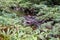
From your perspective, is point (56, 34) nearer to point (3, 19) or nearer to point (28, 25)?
point (28, 25)

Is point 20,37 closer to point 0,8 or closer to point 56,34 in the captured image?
point 56,34

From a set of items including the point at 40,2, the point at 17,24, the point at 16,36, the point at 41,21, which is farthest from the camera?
the point at 40,2

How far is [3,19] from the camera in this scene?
18.4ft

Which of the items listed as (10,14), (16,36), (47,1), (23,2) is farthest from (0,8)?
(16,36)

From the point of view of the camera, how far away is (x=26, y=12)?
7.11 m

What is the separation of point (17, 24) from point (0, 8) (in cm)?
146

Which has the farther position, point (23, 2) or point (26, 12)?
point (23, 2)

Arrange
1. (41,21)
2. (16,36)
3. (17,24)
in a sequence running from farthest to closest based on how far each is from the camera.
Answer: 1. (41,21)
2. (17,24)
3. (16,36)

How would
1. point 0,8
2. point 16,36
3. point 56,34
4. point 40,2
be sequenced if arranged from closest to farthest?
point 16,36
point 56,34
point 0,8
point 40,2

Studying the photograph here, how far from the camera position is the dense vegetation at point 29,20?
194 inches

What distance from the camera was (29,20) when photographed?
627cm

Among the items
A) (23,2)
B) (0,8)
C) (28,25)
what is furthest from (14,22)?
(23,2)

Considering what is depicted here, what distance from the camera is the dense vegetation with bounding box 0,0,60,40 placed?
4.94 m

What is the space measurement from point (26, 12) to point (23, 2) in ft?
2.24
